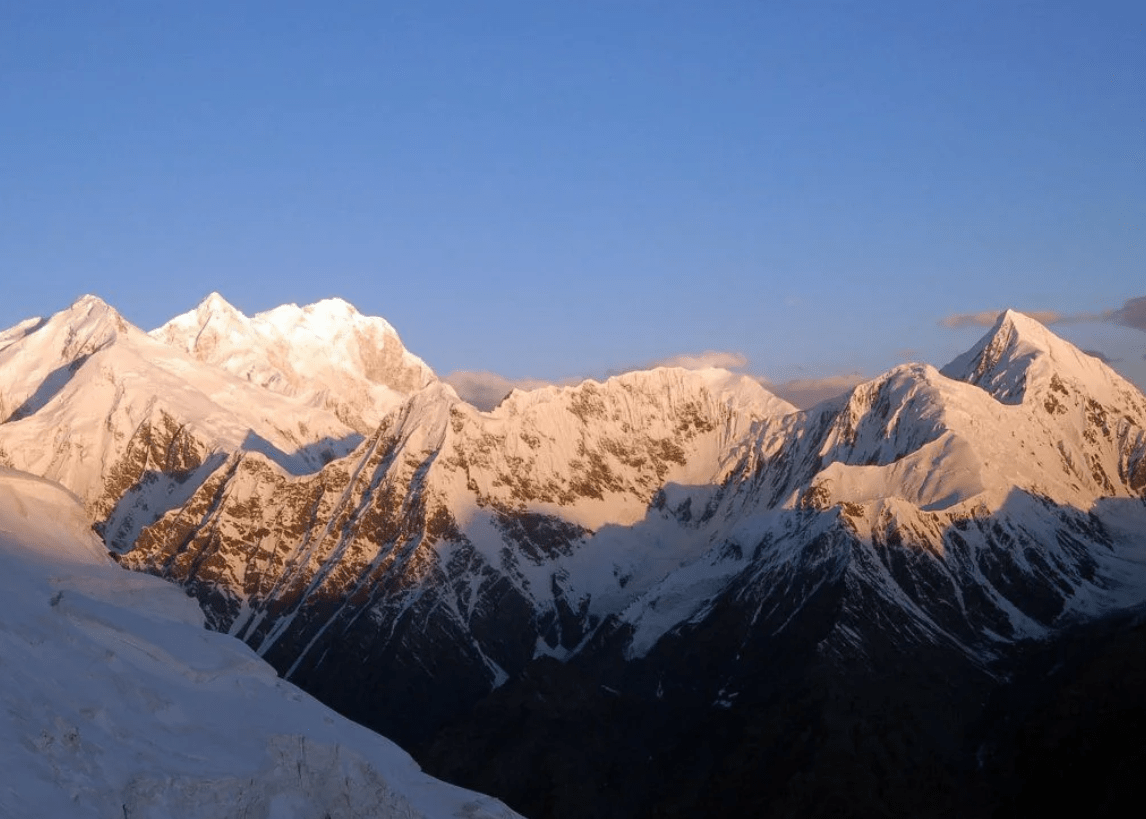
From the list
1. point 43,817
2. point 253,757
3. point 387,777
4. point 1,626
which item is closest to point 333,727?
point 387,777

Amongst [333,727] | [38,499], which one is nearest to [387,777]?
[333,727]

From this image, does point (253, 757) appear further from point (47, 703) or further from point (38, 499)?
point (38, 499)

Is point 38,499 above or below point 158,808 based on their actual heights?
above

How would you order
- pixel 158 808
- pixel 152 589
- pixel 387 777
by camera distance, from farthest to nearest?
pixel 152 589, pixel 387 777, pixel 158 808

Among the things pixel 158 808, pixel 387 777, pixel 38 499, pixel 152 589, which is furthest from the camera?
pixel 38 499

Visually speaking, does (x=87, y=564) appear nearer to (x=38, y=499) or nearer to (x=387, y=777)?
(x=38, y=499)

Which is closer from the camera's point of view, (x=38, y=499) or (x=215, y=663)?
(x=215, y=663)
